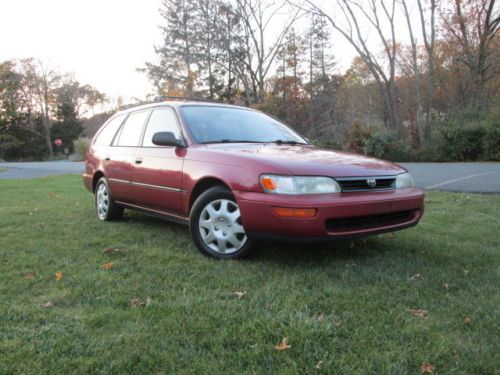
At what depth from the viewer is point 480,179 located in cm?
949

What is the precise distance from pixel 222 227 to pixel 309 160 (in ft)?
3.11

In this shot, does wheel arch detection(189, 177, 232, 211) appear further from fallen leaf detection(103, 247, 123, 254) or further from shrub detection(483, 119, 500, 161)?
shrub detection(483, 119, 500, 161)

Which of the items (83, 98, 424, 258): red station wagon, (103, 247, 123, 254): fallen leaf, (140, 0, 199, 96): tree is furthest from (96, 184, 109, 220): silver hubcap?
(140, 0, 199, 96): tree

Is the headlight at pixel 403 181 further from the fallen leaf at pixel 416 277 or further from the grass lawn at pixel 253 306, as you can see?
the fallen leaf at pixel 416 277

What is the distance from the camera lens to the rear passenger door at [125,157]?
16.8ft

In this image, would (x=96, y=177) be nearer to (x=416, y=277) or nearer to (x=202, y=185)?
(x=202, y=185)

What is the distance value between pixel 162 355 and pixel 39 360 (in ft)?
1.97

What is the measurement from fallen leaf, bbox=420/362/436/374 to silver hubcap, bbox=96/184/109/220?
456 centimetres

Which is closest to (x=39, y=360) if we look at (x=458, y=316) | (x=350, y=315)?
(x=350, y=315)

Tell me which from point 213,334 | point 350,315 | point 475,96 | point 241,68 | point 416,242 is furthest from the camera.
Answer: point 241,68

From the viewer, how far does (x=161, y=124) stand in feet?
15.8

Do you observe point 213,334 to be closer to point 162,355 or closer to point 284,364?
point 162,355

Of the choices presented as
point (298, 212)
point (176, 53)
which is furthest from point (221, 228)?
point (176, 53)

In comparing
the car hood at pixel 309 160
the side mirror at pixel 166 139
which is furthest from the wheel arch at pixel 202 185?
the side mirror at pixel 166 139
